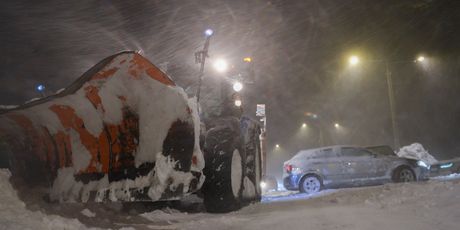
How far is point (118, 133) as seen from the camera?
5.48 meters

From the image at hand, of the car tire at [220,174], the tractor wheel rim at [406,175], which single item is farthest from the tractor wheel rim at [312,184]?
the car tire at [220,174]

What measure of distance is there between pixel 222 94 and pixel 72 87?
3.33 m

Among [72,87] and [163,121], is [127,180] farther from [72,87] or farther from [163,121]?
[72,87]

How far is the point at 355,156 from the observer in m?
13.3

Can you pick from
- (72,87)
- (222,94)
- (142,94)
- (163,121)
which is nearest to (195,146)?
(163,121)

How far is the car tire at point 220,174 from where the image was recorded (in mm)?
6617

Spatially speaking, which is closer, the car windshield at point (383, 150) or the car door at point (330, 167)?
the car door at point (330, 167)

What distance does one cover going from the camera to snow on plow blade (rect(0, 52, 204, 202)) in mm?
5141

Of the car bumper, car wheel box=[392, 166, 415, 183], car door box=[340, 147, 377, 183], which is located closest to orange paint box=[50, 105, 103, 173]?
the car bumper

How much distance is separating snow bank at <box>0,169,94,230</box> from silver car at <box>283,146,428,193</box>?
367 inches

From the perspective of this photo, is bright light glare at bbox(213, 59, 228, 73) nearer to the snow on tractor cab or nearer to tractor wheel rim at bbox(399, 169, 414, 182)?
the snow on tractor cab

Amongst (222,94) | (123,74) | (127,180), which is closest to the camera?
(123,74)

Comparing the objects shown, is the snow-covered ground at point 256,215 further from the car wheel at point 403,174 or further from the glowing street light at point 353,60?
the glowing street light at point 353,60

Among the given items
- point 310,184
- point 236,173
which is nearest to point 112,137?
point 236,173
